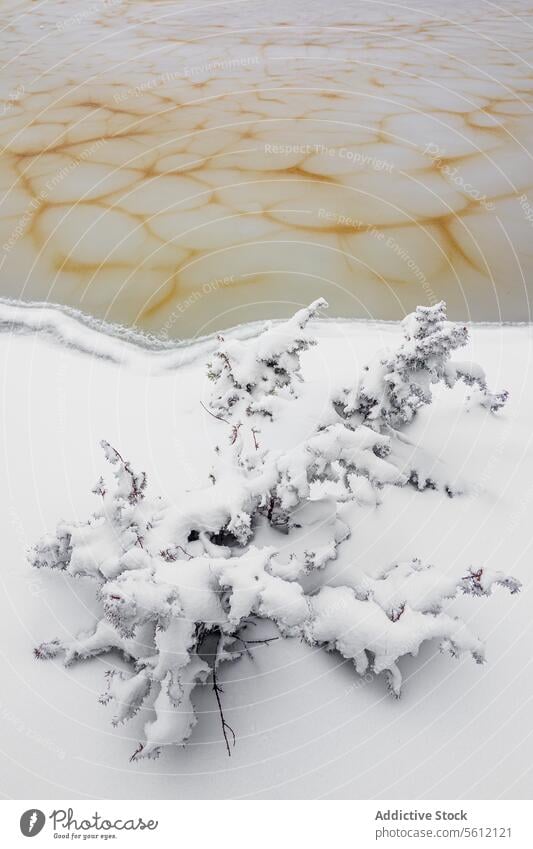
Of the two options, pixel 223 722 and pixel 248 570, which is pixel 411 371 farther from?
pixel 223 722

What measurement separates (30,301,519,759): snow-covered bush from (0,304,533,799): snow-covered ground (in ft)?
0.20

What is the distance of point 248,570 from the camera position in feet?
3.90

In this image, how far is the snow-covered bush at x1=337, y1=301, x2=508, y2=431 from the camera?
155 centimetres

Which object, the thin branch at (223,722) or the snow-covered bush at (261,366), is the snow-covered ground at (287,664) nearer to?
the thin branch at (223,722)

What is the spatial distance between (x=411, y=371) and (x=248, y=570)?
2.33 feet

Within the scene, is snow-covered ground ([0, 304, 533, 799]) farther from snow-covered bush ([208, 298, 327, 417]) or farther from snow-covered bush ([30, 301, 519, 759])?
snow-covered bush ([208, 298, 327, 417])

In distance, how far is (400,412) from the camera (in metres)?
1.73

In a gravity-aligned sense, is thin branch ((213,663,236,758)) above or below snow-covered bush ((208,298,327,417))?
below

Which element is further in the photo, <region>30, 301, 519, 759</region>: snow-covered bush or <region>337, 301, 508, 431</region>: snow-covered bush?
<region>337, 301, 508, 431</region>: snow-covered bush

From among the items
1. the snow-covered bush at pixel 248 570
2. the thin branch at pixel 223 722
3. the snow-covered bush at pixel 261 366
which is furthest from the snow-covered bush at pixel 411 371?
the thin branch at pixel 223 722

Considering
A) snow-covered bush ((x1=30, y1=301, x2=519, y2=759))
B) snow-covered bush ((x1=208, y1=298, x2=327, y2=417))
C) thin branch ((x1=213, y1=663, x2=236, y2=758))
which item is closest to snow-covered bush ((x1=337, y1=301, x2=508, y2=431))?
snow-covered bush ((x1=30, y1=301, x2=519, y2=759))

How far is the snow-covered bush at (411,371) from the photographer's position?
155 cm

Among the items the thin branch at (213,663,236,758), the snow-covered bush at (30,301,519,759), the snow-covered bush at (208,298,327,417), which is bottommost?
the thin branch at (213,663,236,758)
